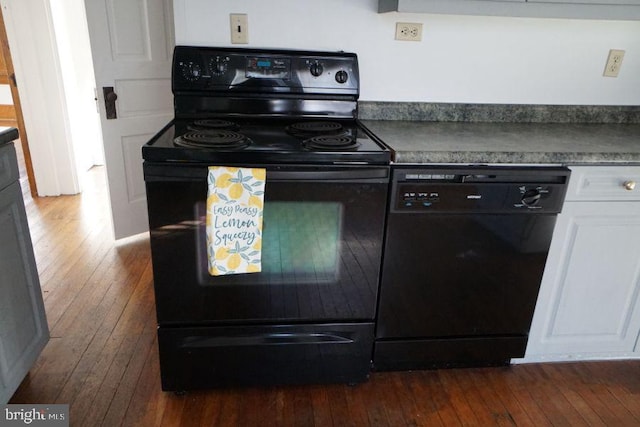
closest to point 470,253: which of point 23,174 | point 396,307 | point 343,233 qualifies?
point 396,307

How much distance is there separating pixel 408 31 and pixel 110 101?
5.56 ft

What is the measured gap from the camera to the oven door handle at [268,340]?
159 cm

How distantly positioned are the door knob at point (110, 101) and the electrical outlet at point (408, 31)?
1.63m

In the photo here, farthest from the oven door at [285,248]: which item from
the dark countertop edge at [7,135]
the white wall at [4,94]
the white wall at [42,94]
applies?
the white wall at [4,94]

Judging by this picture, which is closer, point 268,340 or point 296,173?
point 296,173

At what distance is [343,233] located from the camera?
1.52 metres

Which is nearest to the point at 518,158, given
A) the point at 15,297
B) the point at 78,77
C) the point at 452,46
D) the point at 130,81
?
the point at 452,46

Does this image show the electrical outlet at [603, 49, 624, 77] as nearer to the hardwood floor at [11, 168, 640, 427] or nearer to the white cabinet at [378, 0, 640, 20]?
the white cabinet at [378, 0, 640, 20]

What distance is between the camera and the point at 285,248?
151 centimetres

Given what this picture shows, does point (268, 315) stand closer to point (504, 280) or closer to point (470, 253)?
point (470, 253)

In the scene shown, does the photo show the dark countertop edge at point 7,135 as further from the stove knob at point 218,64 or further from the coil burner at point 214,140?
the stove knob at point 218,64

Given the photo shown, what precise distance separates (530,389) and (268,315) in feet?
3.65

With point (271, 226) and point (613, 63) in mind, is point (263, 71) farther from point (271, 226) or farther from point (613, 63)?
point (613, 63)

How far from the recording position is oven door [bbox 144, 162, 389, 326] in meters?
1.42
